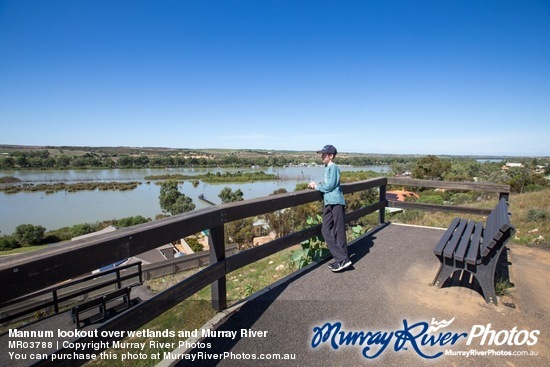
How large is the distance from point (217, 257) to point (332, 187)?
169 cm

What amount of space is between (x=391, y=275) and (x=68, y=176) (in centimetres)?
13849

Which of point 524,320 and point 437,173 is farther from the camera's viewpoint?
point 437,173

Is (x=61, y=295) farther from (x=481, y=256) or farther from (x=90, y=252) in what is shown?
(x=481, y=256)

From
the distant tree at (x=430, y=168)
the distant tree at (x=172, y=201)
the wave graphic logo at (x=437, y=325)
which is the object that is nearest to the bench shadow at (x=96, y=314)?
the wave graphic logo at (x=437, y=325)

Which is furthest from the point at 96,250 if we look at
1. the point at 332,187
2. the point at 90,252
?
the point at 332,187

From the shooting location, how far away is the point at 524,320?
2660 millimetres

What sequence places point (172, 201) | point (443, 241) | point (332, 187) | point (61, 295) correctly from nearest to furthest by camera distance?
1. point (443, 241)
2. point (332, 187)
3. point (61, 295)
4. point (172, 201)

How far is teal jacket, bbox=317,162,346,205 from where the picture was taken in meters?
3.59

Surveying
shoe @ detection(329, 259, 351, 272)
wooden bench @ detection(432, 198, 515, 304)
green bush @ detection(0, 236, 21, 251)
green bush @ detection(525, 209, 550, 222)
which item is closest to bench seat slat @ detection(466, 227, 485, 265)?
wooden bench @ detection(432, 198, 515, 304)

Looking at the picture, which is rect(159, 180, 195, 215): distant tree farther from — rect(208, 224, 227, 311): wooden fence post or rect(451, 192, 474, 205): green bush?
rect(208, 224, 227, 311): wooden fence post

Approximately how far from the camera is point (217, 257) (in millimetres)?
2604

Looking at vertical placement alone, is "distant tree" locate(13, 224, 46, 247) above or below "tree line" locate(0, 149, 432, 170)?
below

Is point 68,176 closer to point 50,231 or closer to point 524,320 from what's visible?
point 50,231

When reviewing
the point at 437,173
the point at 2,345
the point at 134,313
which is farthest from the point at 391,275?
the point at 437,173
